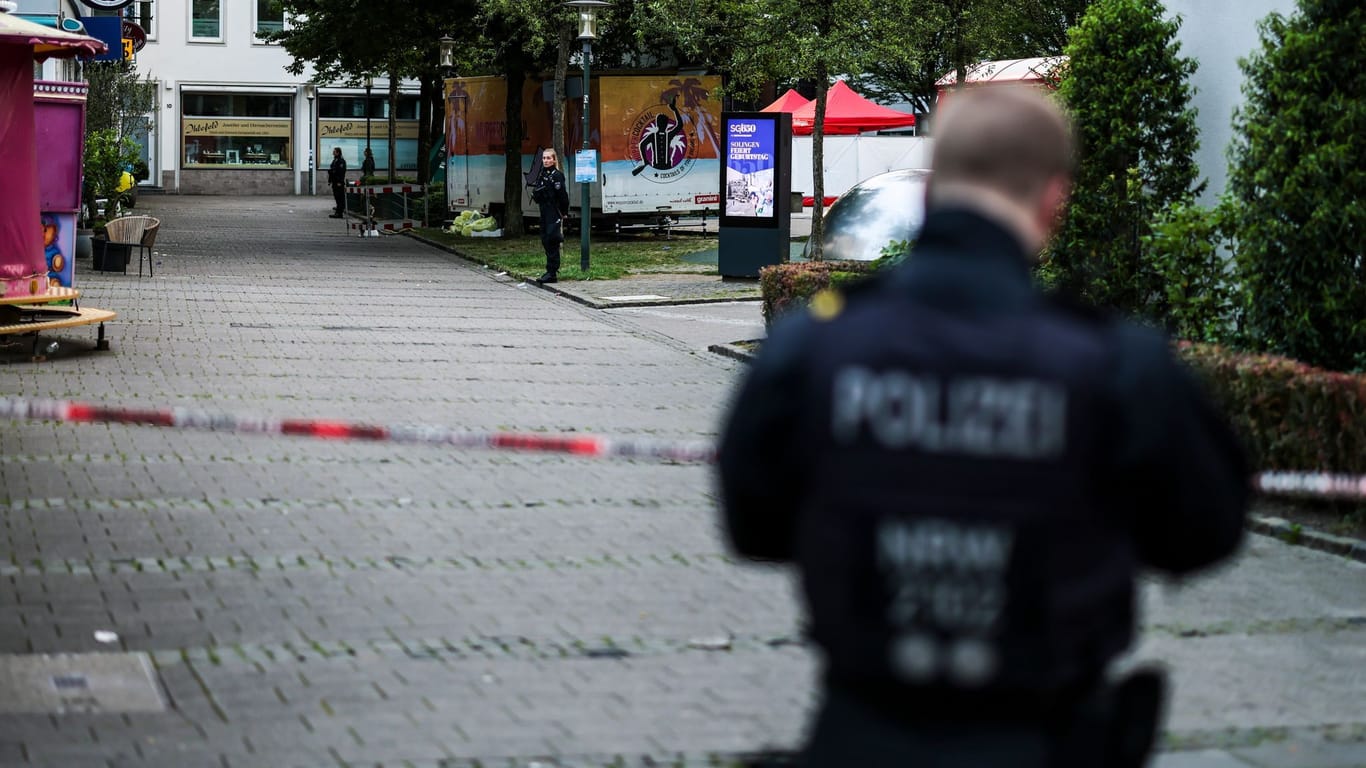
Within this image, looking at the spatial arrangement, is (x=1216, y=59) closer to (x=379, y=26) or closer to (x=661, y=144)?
(x=661, y=144)

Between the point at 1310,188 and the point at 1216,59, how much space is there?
Result: 141 inches

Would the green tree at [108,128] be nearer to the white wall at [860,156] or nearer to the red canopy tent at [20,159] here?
the red canopy tent at [20,159]

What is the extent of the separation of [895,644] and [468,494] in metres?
7.22

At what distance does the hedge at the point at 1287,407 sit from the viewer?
8.74m

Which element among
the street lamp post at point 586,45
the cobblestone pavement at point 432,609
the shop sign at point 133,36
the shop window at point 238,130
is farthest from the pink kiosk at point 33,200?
the shop window at point 238,130

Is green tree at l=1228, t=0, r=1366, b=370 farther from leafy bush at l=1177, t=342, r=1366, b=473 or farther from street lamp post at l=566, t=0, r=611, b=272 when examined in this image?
street lamp post at l=566, t=0, r=611, b=272

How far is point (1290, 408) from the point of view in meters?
9.09

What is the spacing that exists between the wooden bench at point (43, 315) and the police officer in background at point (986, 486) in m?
13.4

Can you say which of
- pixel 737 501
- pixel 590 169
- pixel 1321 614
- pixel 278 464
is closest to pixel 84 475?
pixel 278 464

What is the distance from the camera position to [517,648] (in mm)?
6438

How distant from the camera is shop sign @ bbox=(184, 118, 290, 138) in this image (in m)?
65.6

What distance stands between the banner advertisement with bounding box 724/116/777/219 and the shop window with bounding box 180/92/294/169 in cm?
4585

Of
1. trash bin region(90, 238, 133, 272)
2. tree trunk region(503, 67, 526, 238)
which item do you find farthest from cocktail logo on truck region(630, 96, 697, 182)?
trash bin region(90, 238, 133, 272)

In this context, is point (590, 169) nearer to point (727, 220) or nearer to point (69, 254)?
point (727, 220)
